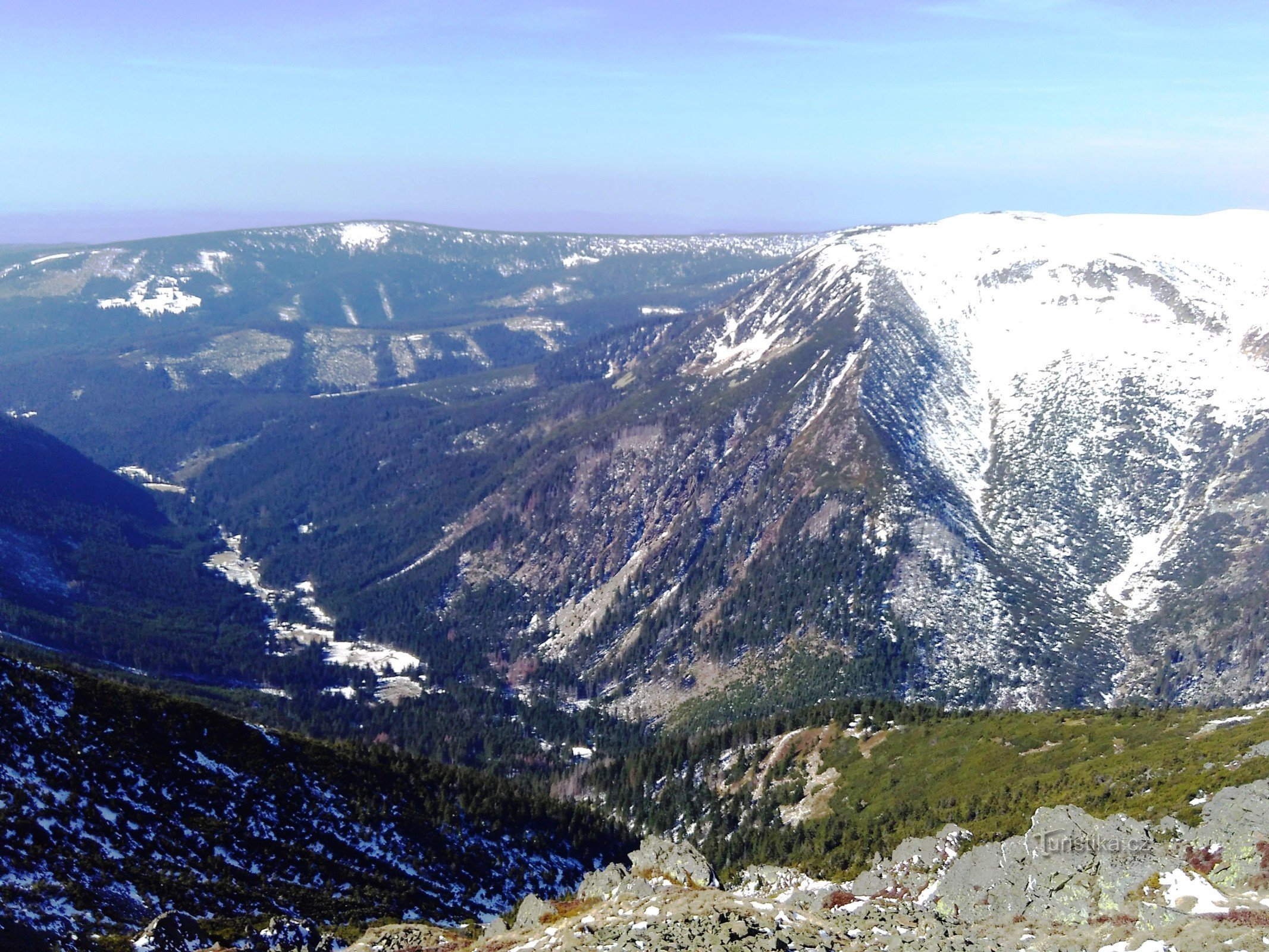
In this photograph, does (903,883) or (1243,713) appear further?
(1243,713)

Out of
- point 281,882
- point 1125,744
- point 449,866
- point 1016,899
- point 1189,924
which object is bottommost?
point 449,866

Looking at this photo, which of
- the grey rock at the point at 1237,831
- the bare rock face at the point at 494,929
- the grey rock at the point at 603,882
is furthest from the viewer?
the grey rock at the point at 603,882

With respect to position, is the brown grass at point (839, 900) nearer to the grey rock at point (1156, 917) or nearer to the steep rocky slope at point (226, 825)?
the grey rock at point (1156, 917)

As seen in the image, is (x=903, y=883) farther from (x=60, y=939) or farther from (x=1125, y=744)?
(x=60, y=939)

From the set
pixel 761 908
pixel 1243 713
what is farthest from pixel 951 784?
pixel 761 908

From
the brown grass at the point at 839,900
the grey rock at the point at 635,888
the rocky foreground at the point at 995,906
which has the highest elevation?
the rocky foreground at the point at 995,906

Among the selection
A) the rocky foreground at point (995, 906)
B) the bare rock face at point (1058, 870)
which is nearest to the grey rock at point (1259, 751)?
the rocky foreground at point (995, 906)

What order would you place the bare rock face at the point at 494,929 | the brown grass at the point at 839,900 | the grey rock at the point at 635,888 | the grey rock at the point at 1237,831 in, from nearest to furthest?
the grey rock at the point at 1237,831, the brown grass at the point at 839,900, the bare rock face at the point at 494,929, the grey rock at the point at 635,888
